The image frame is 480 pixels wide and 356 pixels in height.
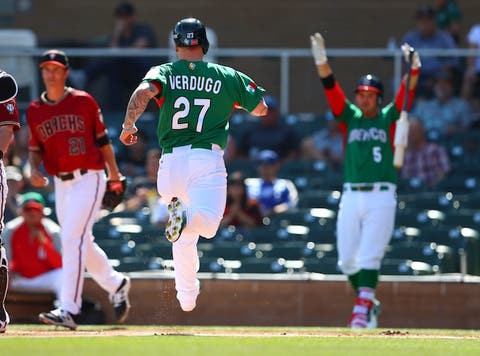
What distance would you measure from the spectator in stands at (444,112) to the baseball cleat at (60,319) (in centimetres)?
585

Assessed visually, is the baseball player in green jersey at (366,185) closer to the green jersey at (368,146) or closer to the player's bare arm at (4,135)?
the green jersey at (368,146)

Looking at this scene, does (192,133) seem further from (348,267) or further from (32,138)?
(348,267)

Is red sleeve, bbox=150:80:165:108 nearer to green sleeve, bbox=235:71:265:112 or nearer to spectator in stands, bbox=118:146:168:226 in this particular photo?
green sleeve, bbox=235:71:265:112

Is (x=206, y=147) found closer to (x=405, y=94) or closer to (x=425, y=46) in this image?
(x=405, y=94)

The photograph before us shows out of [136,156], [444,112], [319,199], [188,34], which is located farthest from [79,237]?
[444,112]

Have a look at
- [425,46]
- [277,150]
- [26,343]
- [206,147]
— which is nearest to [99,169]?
[206,147]

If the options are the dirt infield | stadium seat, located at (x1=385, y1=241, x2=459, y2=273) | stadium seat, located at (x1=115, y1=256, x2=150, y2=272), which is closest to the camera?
the dirt infield

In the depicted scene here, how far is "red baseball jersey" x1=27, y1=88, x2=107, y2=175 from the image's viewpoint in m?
10.2

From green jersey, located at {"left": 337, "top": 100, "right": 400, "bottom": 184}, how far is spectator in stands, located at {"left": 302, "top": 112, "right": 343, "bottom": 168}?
3.24m

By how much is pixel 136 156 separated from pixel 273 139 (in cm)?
149

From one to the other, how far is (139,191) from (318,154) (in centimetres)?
197

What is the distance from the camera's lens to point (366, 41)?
17.9m

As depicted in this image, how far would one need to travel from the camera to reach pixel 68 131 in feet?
33.6

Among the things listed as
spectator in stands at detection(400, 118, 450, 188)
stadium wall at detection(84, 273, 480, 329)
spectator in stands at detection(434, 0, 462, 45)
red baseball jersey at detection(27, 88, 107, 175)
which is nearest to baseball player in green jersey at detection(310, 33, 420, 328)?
stadium wall at detection(84, 273, 480, 329)
